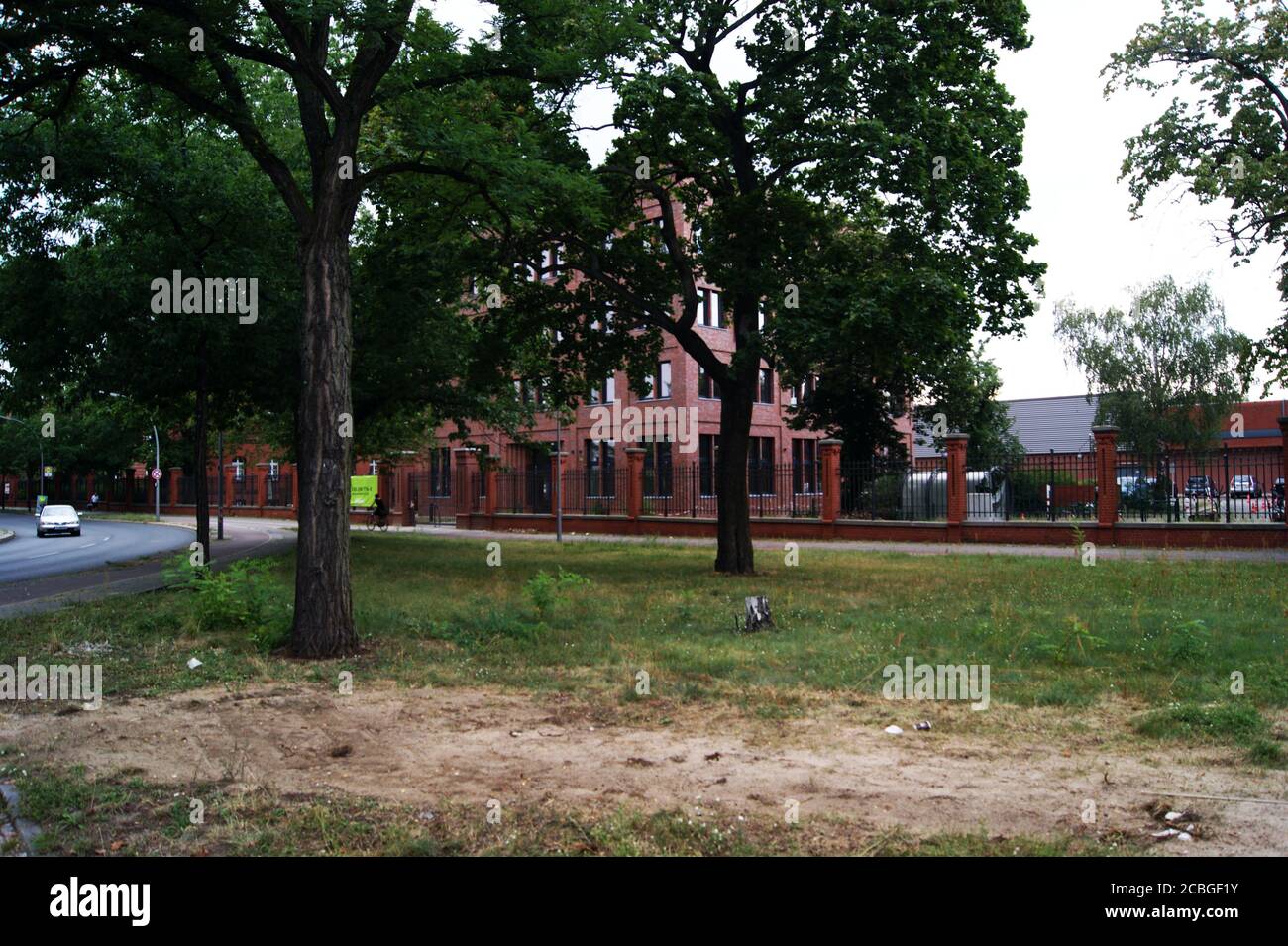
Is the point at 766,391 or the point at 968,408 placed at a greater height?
the point at 766,391

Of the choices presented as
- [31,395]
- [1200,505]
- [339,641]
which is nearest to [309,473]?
[339,641]

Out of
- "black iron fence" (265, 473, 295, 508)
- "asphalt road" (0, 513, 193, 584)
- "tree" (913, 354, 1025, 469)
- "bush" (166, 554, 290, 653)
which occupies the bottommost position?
"asphalt road" (0, 513, 193, 584)

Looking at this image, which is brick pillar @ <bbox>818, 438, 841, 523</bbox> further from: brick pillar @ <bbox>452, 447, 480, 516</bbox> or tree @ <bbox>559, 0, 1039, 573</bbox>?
brick pillar @ <bbox>452, 447, 480, 516</bbox>

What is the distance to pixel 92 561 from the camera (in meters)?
25.9

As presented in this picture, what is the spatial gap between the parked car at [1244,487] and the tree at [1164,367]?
2164 centimetres

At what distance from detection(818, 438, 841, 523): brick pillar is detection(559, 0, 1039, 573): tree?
11.9m

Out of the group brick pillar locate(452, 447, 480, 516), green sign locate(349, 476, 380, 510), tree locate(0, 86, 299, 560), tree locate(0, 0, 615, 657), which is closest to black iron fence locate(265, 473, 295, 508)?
green sign locate(349, 476, 380, 510)

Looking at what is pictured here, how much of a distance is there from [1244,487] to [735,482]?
44.9 ft

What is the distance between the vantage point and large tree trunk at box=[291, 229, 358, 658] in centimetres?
1031

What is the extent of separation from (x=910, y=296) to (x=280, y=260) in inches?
509

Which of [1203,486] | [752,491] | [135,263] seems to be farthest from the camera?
[752,491]

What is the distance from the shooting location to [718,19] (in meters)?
17.8

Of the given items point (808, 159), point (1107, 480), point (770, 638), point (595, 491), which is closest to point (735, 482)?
point (808, 159)

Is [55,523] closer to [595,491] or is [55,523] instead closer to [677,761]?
[595,491]
